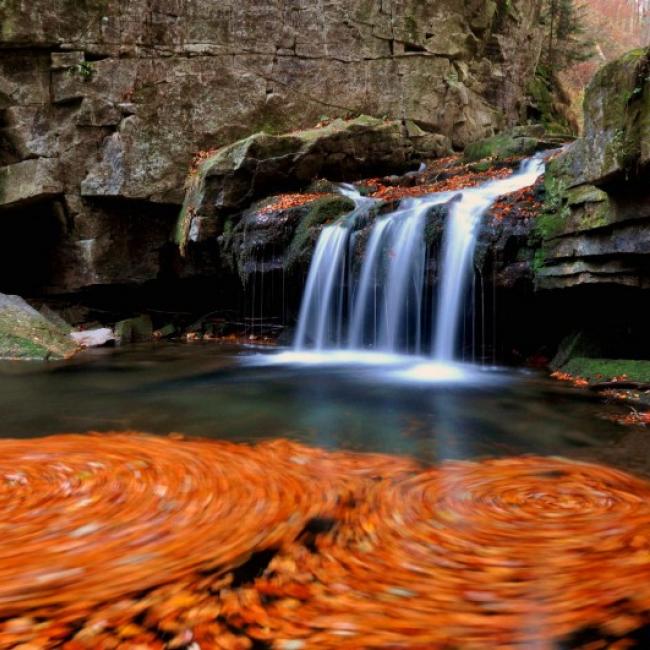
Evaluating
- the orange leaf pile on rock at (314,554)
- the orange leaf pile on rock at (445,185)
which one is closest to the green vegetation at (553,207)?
the orange leaf pile on rock at (445,185)

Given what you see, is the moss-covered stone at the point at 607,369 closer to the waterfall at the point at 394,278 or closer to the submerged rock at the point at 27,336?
the waterfall at the point at 394,278

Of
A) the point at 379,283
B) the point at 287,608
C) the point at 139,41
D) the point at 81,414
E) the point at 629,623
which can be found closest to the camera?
the point at 629,623

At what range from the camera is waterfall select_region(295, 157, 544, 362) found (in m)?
8.44

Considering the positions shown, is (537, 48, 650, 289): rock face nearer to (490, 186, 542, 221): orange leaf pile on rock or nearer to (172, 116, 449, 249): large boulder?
(490, 186, 542, 221): orange leaf pile on rock

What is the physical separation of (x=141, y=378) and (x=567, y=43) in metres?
21.7

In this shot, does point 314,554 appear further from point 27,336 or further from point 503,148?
point 503,148

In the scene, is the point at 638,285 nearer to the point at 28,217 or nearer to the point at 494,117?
the point at 494,117

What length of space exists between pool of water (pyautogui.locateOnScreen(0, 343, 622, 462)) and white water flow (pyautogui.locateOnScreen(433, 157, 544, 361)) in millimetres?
629

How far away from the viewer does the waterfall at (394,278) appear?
27.7 ft

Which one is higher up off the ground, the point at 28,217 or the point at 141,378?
the point at 28,217

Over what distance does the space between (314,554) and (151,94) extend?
13.4 metres

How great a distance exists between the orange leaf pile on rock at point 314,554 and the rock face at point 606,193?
3484 millimetres

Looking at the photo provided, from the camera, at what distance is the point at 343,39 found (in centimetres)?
1446

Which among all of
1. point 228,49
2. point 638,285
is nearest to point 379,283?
point 638,285
